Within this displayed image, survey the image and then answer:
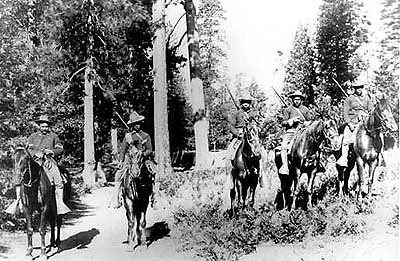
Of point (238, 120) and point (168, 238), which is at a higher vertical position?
point (238, 120)

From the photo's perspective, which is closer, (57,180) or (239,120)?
(57,180)

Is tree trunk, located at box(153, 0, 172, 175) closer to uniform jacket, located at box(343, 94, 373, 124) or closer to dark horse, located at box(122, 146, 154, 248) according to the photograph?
dark horse, located at box(122, 146, 154, 248)

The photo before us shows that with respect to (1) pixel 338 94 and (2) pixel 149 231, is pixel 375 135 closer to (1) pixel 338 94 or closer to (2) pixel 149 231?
(1) pixel 338 94

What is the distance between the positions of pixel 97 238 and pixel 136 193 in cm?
54

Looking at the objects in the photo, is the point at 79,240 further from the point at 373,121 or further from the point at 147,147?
the point at 373,121

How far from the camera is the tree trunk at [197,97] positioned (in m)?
4.92

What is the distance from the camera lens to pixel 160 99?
16.8ft

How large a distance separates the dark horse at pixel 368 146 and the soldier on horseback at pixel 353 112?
0.04 m

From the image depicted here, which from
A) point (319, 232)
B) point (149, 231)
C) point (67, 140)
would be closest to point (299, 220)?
point (319, 232)

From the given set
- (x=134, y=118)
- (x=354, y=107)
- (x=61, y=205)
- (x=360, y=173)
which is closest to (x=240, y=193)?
(x=360, y=173)

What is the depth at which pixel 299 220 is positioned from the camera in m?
4.86

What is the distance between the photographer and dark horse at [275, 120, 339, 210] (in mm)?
4984

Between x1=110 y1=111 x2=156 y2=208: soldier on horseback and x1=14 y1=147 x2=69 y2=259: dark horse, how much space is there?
0.59 meters

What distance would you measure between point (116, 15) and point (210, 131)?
1395mm
